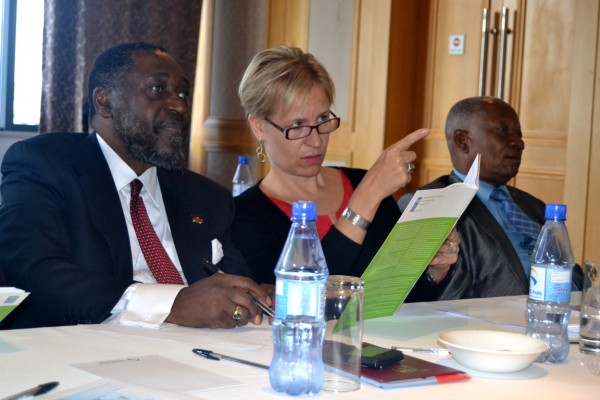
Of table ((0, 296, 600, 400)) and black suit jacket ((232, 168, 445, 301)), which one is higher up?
black suit jacket ((232, 168, 445, 301))

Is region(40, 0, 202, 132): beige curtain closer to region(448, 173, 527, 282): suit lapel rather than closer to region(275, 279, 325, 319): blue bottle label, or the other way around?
region(448, 173, 527, 282): suit lapel

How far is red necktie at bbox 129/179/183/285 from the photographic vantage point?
2250 mm

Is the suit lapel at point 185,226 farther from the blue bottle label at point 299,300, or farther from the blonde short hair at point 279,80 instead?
the blue bottle label at point 299,300

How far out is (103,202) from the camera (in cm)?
222

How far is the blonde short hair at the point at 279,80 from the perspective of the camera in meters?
2.60

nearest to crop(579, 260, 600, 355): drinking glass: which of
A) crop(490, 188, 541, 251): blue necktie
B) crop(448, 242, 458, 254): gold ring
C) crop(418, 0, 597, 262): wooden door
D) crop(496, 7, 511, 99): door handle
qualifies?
crop(448, 242, 458, 254): gold ring

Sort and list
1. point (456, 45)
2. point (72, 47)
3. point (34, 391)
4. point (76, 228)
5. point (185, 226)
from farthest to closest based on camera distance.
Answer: point (72, 47), point (456, 45), point (185, 226), point (76, 228), point (34, 391)

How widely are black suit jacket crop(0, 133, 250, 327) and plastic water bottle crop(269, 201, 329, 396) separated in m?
0.66

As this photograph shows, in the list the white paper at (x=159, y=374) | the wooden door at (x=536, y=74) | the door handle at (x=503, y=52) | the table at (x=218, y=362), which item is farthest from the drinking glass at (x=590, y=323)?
the door handle at (x=503, y=52)

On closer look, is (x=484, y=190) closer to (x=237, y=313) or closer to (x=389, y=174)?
(x=389, y=174)

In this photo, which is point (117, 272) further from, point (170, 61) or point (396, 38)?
point (396, 38)

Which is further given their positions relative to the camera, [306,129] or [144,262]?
[306,129]

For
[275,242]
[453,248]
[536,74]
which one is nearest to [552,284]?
[453,248]

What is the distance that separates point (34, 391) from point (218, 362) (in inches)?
14.0
